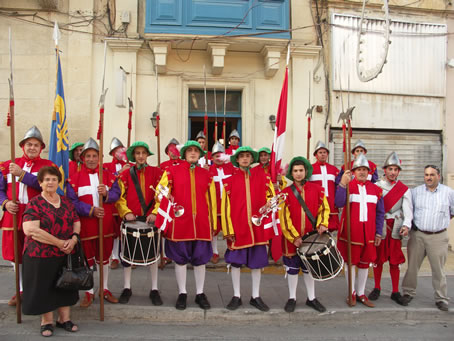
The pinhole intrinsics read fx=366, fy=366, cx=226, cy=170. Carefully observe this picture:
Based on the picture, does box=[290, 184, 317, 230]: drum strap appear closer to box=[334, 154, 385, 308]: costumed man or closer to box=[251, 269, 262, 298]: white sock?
box=[334, 154, 385, 308]: costumed man

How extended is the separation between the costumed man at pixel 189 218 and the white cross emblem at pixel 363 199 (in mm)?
2021

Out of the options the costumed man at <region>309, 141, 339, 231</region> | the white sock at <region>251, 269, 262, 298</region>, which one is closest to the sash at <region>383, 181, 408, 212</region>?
the costumed man at <region>309, 141, 339, 231</region>

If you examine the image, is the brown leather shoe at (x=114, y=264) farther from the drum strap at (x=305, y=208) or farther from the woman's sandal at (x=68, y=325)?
the drum strap at (x=305, y=208)

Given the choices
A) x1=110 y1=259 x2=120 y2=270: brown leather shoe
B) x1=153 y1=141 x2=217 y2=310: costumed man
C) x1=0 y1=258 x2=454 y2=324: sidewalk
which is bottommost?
x1=0 y1=258 x2=454 y2=324: sidewalk

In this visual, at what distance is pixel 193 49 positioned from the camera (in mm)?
9227

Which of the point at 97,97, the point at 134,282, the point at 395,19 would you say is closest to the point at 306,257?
the point at 134,282

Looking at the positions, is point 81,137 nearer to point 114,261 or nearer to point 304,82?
point 114,261

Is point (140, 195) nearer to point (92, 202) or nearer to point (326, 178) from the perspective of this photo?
point (92, 202)

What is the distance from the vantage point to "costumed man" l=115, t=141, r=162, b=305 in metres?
4.88

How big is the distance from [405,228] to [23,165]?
16.9 feet

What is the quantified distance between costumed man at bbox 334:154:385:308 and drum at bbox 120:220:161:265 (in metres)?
2.58

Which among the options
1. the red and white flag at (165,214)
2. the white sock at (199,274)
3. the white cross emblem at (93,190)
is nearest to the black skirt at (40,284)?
the white cross emblem at (93,190)

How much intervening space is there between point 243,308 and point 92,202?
7.86ft

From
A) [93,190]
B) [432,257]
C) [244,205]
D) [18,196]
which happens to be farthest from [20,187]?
[432,257]
